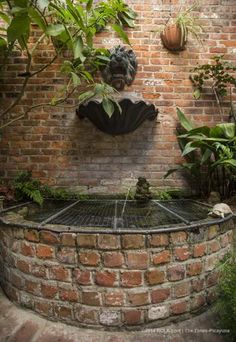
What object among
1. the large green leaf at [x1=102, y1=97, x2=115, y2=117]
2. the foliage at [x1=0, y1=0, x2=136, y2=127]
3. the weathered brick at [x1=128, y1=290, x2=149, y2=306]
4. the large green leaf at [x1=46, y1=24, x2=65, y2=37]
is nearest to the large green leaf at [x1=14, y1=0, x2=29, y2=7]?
the foliage at [x1=0, y1=0, x2=136, y2=127]

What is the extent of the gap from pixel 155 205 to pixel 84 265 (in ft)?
3.12

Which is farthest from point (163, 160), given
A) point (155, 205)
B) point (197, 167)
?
point (155, 205)

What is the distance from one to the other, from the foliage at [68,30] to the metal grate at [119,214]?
80 cm

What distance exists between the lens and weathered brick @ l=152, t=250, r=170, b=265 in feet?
4.96

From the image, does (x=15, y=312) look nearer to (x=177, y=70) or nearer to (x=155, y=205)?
(x=155, y=205)

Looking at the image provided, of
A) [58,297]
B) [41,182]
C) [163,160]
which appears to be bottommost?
[58,297]

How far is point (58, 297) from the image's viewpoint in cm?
156

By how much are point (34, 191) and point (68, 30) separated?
4.43 ft

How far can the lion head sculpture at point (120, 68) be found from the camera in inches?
96.0

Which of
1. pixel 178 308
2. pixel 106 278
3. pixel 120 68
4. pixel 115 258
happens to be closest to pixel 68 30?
pixel 120 68

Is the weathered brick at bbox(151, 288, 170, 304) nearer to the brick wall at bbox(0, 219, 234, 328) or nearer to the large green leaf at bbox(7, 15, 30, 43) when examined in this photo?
the brick wall at bbox(0, 219, 234, 328)

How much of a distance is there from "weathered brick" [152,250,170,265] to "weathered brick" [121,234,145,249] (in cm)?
A: 13

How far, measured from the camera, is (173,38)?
8.57ft

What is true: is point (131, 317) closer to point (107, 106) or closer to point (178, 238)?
point (178, 238)
